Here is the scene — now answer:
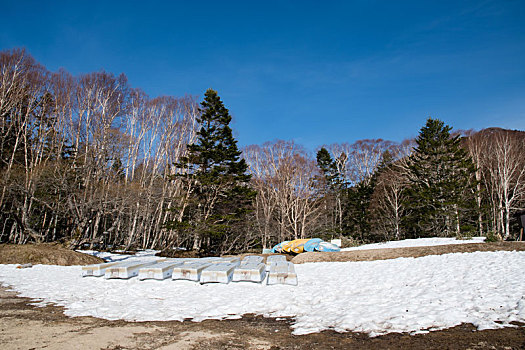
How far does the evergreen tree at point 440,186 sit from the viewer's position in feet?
70.9

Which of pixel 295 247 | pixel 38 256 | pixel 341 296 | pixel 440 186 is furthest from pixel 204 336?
pixel 440 186

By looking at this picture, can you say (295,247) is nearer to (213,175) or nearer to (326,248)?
(326,248)

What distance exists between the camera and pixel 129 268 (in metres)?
7.67

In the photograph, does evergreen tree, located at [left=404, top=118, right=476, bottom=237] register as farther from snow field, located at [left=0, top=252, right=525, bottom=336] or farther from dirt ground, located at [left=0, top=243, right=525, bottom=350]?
dirt ground, located at [left=0, top=243, right=525, bottom=350]

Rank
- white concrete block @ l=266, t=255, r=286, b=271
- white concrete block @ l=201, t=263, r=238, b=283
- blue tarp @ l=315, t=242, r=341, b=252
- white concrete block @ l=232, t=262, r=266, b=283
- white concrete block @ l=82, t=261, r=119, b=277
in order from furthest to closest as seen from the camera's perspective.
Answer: blue tarp @ l=315, t=242, r=341, b=252
white concrete block @ l=266, t=255, r=286, b=271
white concrete block @ l=82, t=261, r=119, b=277
white concrete block @ l=232, t=262, r=266, b=283
white concrete block @ l=201, t=263, r=238, b=283

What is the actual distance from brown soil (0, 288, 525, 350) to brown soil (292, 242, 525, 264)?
7.25m

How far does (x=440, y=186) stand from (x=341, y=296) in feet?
66.5

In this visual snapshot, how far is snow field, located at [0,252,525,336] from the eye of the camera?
13.6 feet

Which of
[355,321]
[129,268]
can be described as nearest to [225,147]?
[129,268]

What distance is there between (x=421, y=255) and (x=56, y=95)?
2327 centimetres

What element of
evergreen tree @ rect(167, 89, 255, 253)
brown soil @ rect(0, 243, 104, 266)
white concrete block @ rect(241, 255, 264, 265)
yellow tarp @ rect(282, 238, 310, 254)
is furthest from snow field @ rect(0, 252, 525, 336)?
evergreen tree @ rect(167, 89, 255, 253)

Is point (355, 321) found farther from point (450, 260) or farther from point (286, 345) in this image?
point (450, 260)

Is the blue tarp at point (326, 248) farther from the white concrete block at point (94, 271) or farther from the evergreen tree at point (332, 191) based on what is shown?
the evergreen tree at point (332, 191)

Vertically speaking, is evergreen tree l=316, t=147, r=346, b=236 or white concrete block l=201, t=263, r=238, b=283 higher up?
evergreen tree l=316, t=147, r=346, b=236
